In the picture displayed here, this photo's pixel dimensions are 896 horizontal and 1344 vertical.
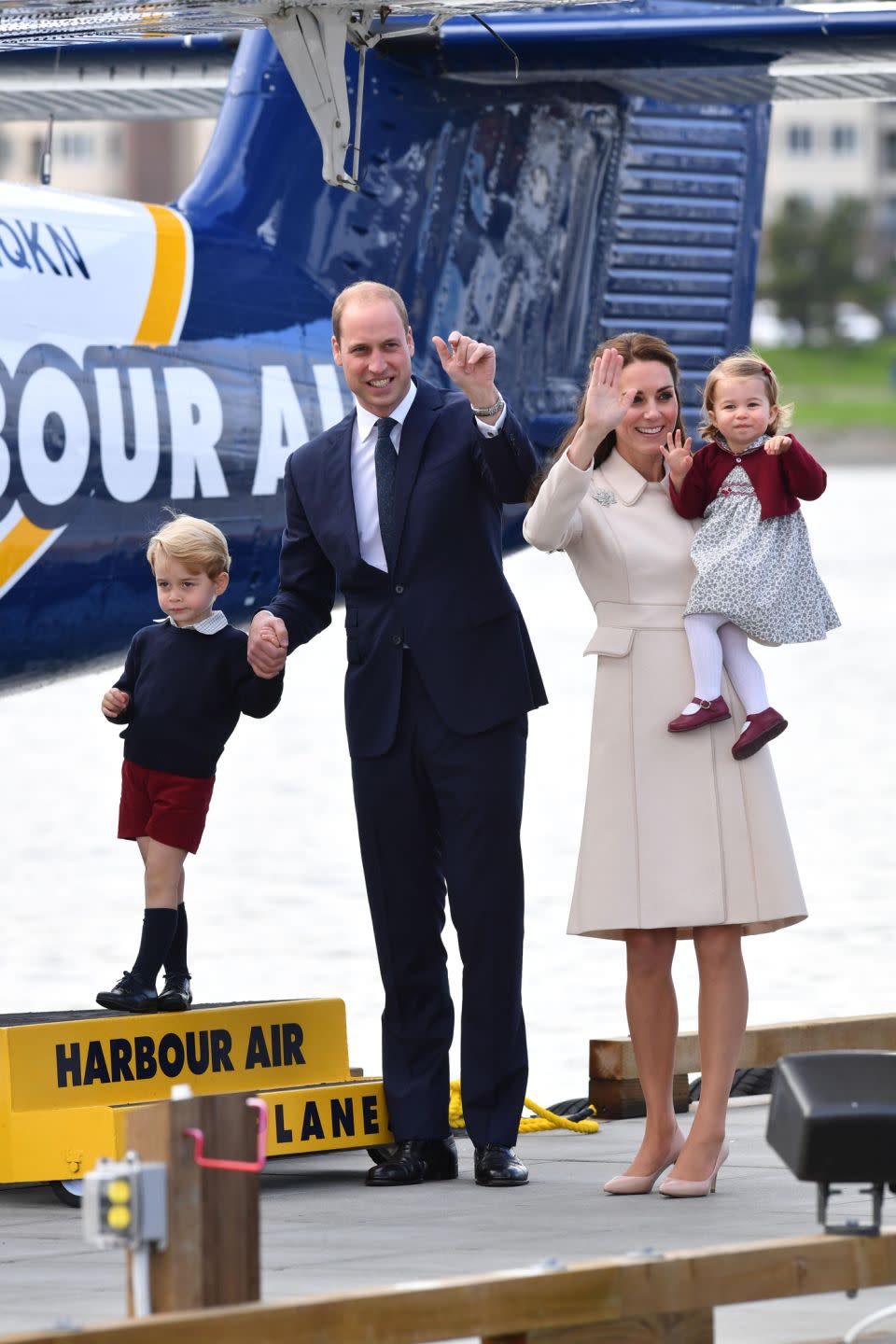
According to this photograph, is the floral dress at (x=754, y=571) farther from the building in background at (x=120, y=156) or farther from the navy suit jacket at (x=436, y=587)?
the building in background at (x=120, y=156)

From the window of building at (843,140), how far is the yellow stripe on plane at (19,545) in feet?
340

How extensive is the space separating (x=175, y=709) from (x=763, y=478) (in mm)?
1385

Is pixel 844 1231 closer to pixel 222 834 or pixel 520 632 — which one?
pixel 520 632

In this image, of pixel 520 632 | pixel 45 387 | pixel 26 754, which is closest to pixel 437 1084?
pixel 520 632

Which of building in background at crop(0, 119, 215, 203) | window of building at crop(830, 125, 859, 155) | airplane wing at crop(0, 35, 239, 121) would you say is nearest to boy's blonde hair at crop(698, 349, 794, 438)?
airplane wing at crop(0, 35, 239, 121)

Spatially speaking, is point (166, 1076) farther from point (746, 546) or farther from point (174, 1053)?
point (746, 546)

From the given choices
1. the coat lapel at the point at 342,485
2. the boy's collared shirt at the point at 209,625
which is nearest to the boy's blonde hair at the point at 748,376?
the coat lapel at the point at 342,485

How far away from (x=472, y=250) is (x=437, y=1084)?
327cm

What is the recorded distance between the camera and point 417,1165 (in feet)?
18.0

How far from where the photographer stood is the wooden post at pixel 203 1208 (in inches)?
127

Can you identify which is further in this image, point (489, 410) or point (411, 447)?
point (411, 447)

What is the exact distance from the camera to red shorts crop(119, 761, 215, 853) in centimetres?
547

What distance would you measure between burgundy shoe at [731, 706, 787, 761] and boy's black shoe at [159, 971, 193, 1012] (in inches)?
54.8

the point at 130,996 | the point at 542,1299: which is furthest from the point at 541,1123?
the point at 542,1299
